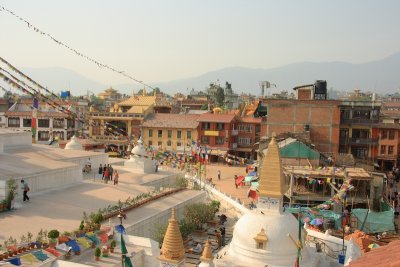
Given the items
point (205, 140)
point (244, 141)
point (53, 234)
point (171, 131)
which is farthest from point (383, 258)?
point (171, 131)

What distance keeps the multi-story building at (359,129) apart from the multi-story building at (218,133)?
13.2m

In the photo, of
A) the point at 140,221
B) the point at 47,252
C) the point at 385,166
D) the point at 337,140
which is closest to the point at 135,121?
the point at 337,140

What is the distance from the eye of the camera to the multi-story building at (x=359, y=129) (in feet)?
Result: 147

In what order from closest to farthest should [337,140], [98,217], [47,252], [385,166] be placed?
[47,252] → [98,217] → [337,140] → [385,166]

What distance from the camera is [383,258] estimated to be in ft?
26.6

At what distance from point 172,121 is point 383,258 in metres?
48.4

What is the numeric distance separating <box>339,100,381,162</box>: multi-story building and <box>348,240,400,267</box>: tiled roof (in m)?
37.1

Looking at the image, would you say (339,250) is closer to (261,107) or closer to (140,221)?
(140,221)

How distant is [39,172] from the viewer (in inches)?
901

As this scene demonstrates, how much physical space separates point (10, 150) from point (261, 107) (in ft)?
125

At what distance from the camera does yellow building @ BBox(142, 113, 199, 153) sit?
54406 millimetres

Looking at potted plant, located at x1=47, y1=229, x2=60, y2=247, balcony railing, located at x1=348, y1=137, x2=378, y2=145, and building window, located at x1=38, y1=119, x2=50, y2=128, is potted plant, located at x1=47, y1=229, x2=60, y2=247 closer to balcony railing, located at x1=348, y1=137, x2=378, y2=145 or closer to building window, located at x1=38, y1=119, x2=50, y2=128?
balcony railing, located at x1=348, y1=137, x2=378, y2=145

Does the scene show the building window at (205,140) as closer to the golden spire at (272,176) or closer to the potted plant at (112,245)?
the potted plant at (112,245)

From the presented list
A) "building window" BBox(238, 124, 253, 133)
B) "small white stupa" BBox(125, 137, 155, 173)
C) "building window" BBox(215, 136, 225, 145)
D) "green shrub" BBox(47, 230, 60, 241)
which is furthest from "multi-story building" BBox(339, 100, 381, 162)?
"green shrub" BBox(47, 230, 60, 241)
